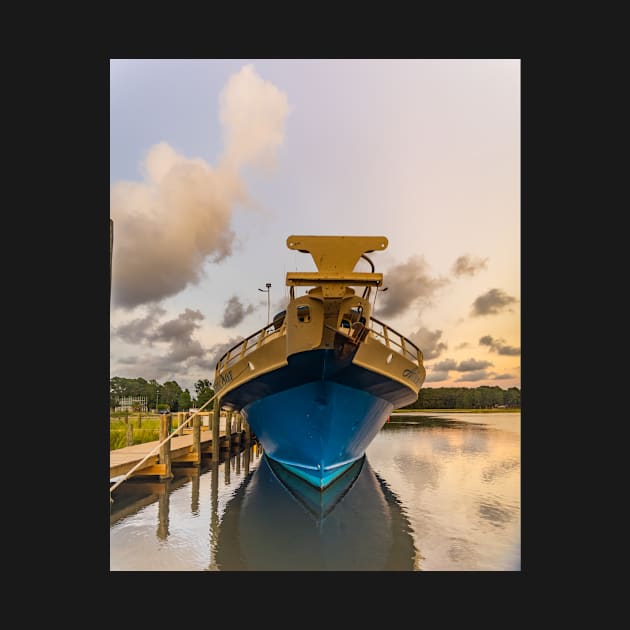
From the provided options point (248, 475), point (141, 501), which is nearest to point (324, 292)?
point (141, 501)

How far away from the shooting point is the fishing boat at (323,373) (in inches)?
172

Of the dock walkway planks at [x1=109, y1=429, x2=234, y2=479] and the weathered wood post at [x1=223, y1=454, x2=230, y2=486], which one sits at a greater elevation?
the dock walkway planks at [x1=109, y1=429, x2=234, y2=479]

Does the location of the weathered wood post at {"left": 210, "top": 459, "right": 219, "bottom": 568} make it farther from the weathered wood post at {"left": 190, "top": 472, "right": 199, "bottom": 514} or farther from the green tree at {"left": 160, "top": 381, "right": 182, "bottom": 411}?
the green tree at {"left": 160, "top": 381, "right": 182, "bottom": 411}

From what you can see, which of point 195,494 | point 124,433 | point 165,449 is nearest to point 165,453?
point 165,449

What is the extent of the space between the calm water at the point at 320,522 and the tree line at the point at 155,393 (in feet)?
6.15

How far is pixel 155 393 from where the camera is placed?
466 inches

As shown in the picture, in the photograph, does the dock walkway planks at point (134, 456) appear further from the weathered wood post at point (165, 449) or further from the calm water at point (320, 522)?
the calm water at point (320, 522)

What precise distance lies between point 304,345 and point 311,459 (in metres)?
2.84

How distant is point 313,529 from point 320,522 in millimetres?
388

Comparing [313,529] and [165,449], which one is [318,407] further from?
[165,449]

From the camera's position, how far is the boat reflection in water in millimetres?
5738

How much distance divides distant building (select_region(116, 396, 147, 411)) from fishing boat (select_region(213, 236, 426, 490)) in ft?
7.00

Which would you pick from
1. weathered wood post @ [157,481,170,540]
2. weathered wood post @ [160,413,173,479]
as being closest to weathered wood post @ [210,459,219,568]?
weathered wood post @ [157,481,170,540]

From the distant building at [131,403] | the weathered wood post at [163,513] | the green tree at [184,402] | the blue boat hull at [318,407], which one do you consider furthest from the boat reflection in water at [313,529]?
the green tree at [184,402]
